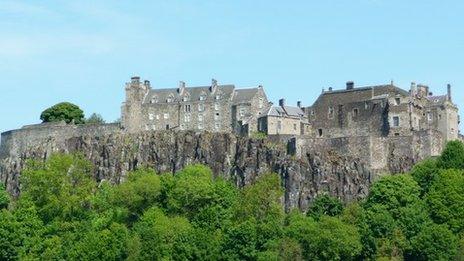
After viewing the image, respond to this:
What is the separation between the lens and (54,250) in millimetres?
88000

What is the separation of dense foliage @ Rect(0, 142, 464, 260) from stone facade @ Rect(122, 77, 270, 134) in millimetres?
9614

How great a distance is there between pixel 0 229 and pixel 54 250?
15.5ft

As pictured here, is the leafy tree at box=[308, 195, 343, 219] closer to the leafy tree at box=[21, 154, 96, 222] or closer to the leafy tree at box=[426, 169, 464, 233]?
the leafy tree at box=[426, 169, 464, 233]

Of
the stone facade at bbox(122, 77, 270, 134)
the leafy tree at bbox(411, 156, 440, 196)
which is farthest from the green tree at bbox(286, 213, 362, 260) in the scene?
the stone facade at bbox(122, 77, 270, 134)

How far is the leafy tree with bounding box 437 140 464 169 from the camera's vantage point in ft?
293

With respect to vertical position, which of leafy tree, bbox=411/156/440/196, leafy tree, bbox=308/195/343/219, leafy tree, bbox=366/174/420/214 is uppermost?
leafy tree, bbox=411/156/440/196

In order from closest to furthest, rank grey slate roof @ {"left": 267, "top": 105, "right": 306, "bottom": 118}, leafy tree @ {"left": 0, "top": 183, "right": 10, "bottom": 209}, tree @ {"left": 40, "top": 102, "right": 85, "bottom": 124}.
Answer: leafy tree @ {"left": 0, "top": 183, "right": 10, "bottom": 209}
grey slate roof @ {"left": 267, "top": 105, "right": 306, "bottom": 118}
tree @ {"left": 40, "top": 102, "right": 85, "bottom": 124}

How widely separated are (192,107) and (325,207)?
2351 centimetres

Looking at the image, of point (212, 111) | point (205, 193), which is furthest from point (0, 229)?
point (212, 111)

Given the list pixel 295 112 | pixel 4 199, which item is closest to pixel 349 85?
pixel 295 112

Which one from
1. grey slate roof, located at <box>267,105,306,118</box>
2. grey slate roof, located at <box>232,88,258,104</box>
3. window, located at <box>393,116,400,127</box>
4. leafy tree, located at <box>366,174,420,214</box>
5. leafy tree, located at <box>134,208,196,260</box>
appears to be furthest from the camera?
grey slate roof, located at <box>232,88,258,104</box>

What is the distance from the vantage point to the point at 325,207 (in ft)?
287

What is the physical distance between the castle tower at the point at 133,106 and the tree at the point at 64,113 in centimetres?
1396

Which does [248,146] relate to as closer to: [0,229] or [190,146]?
[190,146]
